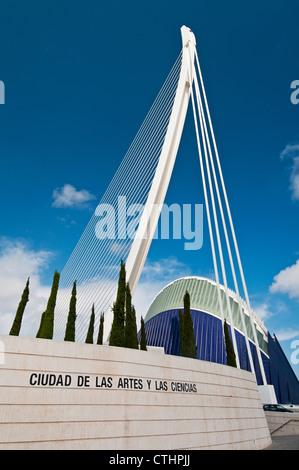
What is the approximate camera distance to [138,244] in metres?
16.7

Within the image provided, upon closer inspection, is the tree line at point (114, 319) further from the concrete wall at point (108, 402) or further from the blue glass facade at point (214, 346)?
the blue glass facade at point (214, 346)

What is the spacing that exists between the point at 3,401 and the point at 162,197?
43.5ft

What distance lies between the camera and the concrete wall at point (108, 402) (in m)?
7.72

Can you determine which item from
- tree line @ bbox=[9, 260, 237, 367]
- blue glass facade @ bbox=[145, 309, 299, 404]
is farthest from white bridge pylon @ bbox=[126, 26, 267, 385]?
blue glass facade @ bbox=[145, 309, 299, 404]

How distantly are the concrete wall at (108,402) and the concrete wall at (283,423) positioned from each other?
7.98 m

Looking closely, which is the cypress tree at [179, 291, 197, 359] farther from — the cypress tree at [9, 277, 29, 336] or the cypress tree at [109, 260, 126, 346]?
the cypress tree at [9, 277, 29, 336]

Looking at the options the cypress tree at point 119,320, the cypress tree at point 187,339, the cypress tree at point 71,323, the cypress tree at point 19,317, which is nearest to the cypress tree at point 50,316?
the cypress tree at point 71,323

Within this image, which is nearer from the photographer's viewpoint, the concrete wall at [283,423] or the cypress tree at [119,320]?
the cypress tree at [119,320]

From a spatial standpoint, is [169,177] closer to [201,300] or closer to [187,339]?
[187,339]

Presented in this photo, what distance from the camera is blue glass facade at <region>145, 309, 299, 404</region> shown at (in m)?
37.3

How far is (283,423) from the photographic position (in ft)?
61.3

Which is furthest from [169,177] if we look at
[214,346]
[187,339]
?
[214,346]

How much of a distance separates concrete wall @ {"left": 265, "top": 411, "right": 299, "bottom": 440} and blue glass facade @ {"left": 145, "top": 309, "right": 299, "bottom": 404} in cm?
1596

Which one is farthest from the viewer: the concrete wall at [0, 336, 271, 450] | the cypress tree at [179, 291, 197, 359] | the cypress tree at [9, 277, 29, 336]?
the cypress tree at [9, 277, 29, 336]
